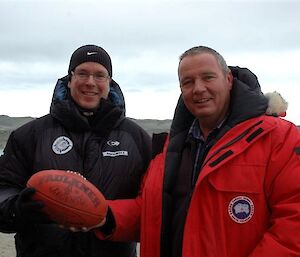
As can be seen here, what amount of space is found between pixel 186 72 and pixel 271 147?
710mm

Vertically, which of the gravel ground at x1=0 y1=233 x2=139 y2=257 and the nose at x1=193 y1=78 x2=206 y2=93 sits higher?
the nose at x1=193 y1=78 x2=206 y2=93

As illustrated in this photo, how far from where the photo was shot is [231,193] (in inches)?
118

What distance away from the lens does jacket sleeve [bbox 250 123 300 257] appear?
287 centimetres

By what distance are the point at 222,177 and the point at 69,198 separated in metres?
1.00

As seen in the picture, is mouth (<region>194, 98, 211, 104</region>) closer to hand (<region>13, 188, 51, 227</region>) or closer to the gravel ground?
hand (<region>13, 188, 51, 227</region>)

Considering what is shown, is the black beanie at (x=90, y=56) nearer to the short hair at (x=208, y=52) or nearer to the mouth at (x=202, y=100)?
the short hair at (x=208, y=52)

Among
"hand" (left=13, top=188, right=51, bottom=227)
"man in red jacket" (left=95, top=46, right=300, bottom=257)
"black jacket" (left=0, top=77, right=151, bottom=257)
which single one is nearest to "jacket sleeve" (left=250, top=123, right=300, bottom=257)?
"man in red jacket" (left=95, top=46, right=300, bottom=257)

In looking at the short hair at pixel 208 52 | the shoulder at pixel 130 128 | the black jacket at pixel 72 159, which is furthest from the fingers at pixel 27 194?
the short hair at pixel 208 52

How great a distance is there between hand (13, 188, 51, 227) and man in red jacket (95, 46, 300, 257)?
1.75 ft

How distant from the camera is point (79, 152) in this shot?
3.83m

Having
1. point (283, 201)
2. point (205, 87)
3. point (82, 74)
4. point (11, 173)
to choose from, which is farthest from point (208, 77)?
point (11, 173)

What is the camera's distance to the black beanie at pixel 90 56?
400cm

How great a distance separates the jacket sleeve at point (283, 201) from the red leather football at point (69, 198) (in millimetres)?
1052

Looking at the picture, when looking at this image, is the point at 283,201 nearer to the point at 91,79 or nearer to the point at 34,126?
the point at 91,79
